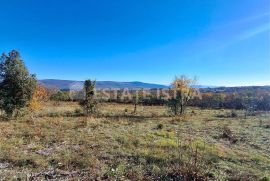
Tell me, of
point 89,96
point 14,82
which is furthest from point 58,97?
point 14,82

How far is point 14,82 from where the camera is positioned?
27734 mm

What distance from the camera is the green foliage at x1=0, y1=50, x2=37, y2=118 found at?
2767 cm

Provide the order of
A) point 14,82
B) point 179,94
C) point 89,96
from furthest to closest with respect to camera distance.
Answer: point 179,94 → point 89,96 → point 14,82

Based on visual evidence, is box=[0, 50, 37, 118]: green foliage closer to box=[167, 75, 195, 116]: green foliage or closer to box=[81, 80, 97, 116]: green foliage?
box=[81, 80, 97, 116]: green foliage

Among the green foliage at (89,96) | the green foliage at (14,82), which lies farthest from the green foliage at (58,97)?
the green foliage at (14,82)

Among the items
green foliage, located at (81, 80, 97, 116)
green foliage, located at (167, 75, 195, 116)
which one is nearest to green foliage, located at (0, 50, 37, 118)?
green foliage, located at (81, 80, 97, 116)

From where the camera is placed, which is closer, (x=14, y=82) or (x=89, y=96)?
(x=14, y=82)

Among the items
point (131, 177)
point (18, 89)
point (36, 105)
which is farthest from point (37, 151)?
point (36, 105)

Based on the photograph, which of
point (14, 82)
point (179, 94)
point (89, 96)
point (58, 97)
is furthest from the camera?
point (58, 97)

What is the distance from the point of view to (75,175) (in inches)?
398

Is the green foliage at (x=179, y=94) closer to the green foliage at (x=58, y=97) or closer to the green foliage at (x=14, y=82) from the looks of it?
the green foliage at (x=14, y=82)

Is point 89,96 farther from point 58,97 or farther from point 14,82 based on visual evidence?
point 58,97

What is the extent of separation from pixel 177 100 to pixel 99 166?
38.1m

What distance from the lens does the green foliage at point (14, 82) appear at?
27.7 meters
